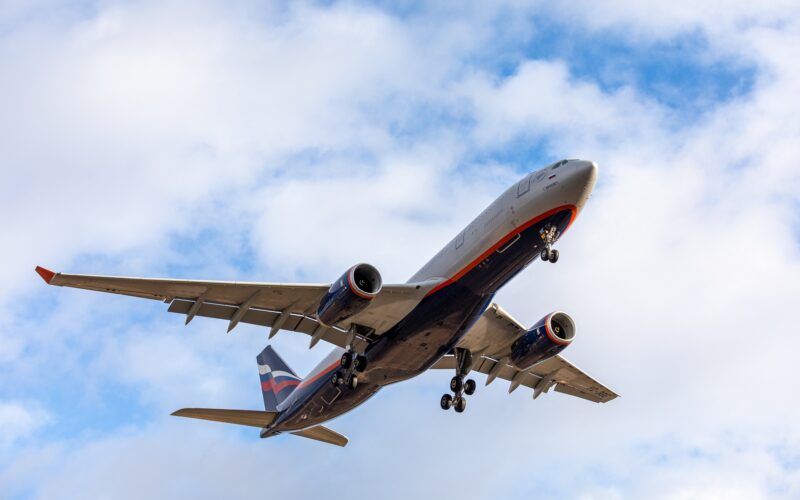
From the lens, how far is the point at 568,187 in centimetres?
2739

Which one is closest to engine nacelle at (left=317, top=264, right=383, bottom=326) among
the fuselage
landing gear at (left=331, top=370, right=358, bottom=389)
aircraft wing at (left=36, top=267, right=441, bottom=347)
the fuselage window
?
aircraft wing at (left=36, top=267, right=441, bottom=347)

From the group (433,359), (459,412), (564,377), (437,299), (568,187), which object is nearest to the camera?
(568,187)

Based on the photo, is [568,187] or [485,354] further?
[485,354]

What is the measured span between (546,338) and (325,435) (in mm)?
10643

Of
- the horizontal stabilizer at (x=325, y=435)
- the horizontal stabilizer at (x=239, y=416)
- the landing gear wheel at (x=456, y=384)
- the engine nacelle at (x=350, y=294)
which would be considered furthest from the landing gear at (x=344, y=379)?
the horizontal stabilizer at (x=325, y=435)

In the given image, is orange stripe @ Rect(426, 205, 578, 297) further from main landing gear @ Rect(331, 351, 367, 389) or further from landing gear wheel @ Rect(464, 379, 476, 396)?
landing gear wheel @ Rect(464, 379, 476, 396)

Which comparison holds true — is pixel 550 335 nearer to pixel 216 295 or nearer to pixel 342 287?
pixel 342 287

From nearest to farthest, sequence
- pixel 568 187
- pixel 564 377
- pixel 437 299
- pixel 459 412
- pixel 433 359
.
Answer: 1. pixel 568 187
2. pixel 437 299
3. pixel 433 359
4. pixel 459 412
5. pixel 564 377

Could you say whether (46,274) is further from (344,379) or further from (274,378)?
(274,378)

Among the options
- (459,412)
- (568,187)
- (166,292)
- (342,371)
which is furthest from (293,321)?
(568,187)

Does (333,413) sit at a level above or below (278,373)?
below

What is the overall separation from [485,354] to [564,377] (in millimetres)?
5017

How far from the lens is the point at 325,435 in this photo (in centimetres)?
3838

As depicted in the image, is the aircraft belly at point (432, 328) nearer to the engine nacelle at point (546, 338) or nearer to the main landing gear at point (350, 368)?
the main landing gear at point (350, 368)
